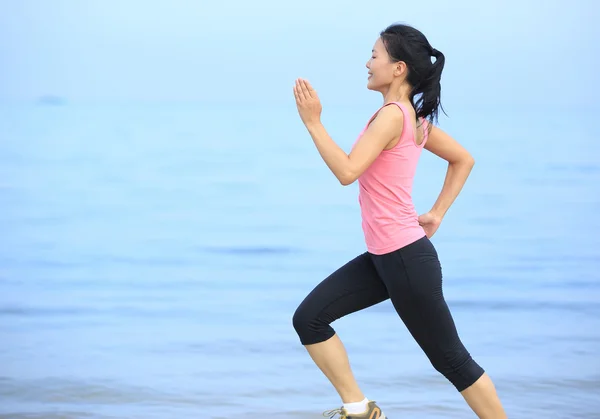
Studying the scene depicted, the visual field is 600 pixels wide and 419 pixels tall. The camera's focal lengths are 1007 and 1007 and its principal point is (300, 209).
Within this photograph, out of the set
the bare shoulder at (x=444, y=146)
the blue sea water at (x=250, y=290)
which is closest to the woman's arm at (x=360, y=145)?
the bare shoulder at (x=444, y=146)

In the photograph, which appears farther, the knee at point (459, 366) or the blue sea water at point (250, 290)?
the blue sea water at point (250, 290)

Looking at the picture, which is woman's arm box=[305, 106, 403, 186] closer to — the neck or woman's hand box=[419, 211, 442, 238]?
the neck

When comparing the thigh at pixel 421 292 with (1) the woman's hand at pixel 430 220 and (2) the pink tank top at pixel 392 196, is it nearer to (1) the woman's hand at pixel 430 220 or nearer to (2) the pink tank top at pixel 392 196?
(2) the pink tank top at pixel 392 196

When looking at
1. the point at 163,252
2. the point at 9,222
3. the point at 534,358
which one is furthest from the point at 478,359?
the point at 9,222

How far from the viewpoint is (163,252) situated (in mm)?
7035

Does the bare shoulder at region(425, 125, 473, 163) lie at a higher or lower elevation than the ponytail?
lower

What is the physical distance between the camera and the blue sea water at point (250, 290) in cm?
350

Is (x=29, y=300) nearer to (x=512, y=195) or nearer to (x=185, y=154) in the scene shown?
(x=512, y=195)

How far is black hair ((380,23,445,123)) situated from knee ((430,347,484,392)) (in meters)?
0.59

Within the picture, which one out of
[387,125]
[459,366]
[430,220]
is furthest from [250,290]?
[387,125]

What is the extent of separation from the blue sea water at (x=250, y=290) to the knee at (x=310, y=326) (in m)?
0.74

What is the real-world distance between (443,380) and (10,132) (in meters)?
18.2

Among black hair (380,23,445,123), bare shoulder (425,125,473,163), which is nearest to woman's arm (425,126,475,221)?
bare shoulder (425,125,473,163)

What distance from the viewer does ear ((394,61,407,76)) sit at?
8.05 feet
